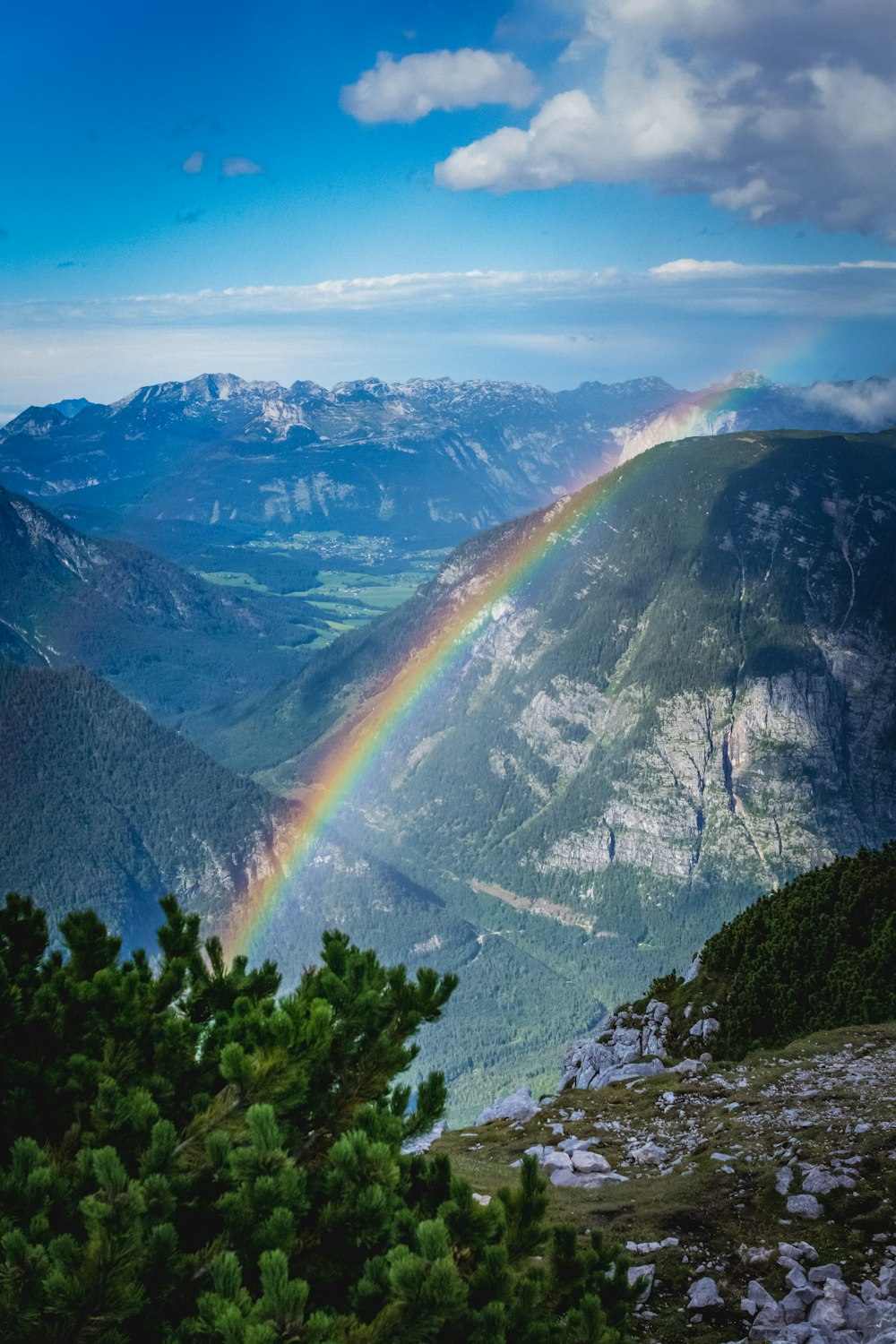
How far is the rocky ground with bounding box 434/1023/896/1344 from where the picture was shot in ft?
74.4

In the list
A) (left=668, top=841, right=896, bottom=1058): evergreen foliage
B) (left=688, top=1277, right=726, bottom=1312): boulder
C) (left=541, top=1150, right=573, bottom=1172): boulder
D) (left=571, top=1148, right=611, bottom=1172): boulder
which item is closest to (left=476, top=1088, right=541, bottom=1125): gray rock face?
(left=541, top=1150, right=573, bottom=1172): boulder

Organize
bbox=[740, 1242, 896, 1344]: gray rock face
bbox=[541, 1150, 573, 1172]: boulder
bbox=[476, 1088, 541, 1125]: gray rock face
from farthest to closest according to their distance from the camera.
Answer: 1. bbox=[476, 1088, 541, 1125]: gray rock face
2. bbox=[541, 1150, 573, 1172]: boulder
3. bbox=[740, 1242, 896, 1344]: gray rock face

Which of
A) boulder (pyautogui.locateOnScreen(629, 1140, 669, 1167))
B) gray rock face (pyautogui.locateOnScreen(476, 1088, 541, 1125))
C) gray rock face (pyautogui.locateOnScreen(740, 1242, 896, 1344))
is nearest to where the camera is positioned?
gray rock face (pyautogui.locateOnScreen(740, 1242, 896, 1344))

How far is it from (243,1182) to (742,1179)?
68.8ft

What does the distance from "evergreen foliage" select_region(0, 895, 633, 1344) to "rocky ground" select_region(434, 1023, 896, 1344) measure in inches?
188

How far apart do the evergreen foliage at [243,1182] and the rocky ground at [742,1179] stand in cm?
478

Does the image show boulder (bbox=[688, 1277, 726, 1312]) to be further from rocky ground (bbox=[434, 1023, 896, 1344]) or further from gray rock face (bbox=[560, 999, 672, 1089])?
gray rock face (bbox=[560, 999, 672, 1089])

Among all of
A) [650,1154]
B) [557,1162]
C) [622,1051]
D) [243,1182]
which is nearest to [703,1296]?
[650,1154]

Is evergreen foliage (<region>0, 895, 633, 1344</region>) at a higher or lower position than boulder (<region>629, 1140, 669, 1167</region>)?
higher

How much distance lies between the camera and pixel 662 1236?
27.1 m

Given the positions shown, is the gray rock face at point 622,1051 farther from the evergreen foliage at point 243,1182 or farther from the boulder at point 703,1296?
the evergreen foliage at point 243,1182

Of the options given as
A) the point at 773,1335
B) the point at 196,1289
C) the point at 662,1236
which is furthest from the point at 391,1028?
the point at 662,1236

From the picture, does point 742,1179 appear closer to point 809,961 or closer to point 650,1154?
point 650,1154

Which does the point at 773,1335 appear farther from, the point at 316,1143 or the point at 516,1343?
the point at 316,1143
